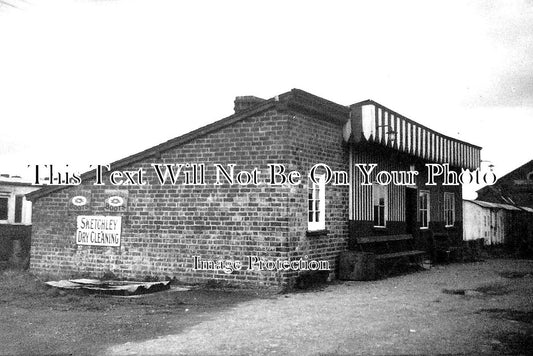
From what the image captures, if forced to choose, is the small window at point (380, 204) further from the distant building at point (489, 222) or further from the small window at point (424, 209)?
the distant building at point (489, 222)

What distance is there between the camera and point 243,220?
1241cm

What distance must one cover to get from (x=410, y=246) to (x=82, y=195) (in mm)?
11133

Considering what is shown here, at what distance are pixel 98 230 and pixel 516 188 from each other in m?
38.0

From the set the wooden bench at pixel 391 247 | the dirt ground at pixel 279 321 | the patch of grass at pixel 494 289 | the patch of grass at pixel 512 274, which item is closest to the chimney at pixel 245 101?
the wooden bench at pixel 391 247

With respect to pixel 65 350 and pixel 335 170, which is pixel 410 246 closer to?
pixel 335 170

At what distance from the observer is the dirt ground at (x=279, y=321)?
6832 millimetres

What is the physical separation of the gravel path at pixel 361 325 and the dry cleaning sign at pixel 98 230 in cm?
502

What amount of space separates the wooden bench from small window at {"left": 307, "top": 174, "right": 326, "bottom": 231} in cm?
179

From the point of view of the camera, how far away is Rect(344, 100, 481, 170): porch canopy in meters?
14.3

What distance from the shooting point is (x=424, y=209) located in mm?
20828

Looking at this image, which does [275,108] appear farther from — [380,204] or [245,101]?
[380,204]

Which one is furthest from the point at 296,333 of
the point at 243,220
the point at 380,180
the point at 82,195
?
the point at 380,180

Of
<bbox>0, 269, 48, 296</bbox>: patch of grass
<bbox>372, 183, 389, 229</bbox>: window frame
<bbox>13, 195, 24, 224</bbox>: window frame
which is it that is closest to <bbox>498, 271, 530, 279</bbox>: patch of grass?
<bbox>372, 183, 389, 229</bbox>: window frame

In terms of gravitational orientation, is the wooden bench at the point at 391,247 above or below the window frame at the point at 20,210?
below
